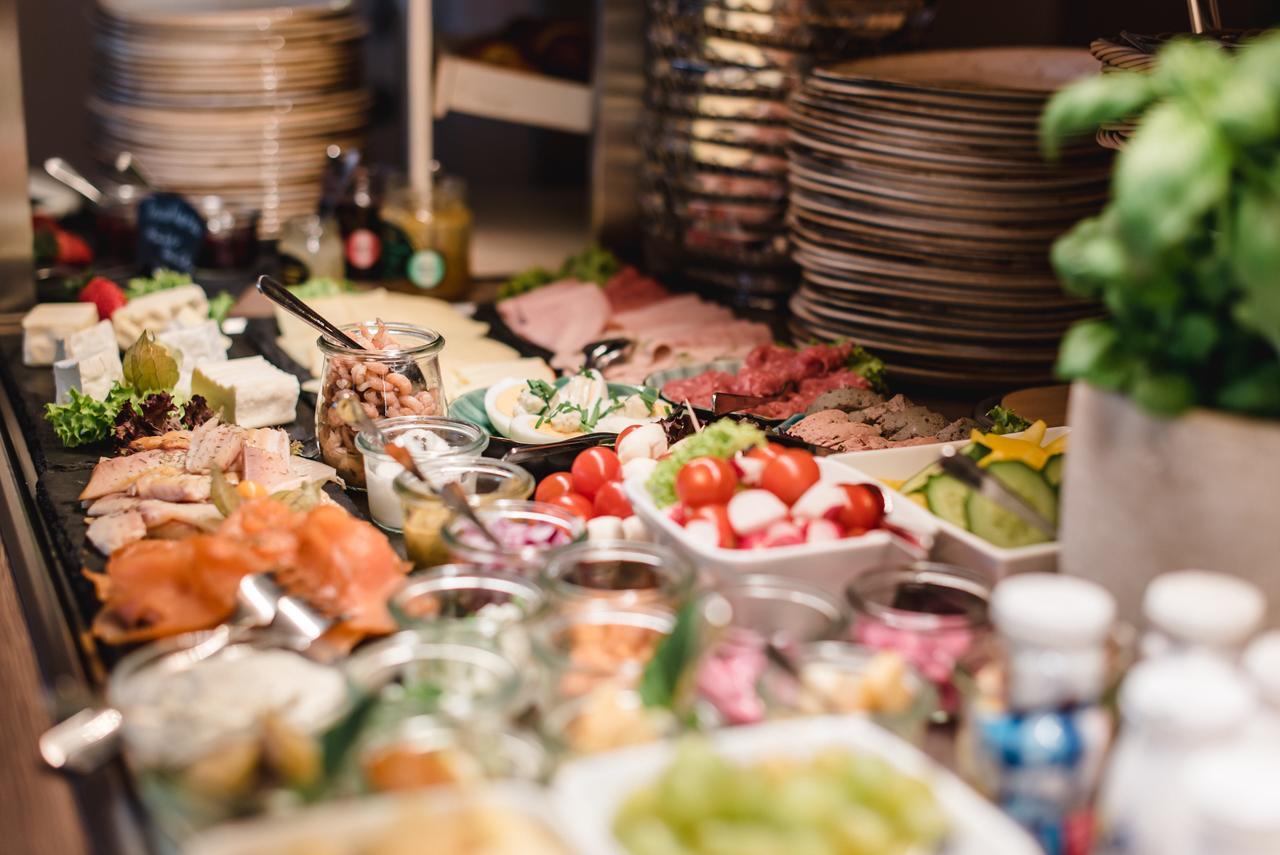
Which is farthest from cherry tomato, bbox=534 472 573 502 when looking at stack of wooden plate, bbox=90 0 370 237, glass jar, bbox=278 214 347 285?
stack of wooden plate, bbox=90 0 370 237

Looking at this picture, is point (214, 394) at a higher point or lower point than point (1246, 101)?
lower

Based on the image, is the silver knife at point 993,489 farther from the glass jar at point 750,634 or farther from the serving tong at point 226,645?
the serving tong at point 226,645

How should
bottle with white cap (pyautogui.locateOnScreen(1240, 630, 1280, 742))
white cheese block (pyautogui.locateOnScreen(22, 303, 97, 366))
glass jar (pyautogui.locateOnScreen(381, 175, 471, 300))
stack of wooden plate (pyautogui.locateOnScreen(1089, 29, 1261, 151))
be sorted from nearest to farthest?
1. bottle with white cap (pyautogui.locateOnScreen(1240, 630, 1280, 742))
2. stack of wooden plate (pyautogui.locateOnScreen(1089, 29, 1261, 151))
3. white cheese block (pyautogui.locateOnScreen(22, 303, 97, 366))
4. glass jar (pyautogui.locateOnScreen(381, 175, 471, 300))

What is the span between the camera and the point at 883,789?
93 centimetres

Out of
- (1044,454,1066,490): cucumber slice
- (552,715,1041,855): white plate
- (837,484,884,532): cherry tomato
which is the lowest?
(552,715,1041,855): white plate

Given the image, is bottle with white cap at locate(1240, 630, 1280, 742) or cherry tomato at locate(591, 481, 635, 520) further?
cherry tomato at locate(591, 481, 635, 520)

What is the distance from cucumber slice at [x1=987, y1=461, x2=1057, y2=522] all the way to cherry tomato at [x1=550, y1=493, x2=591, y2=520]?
0.45 meters

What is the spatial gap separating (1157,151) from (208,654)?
2.89ft

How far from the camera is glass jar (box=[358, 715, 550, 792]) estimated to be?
1.01 meters

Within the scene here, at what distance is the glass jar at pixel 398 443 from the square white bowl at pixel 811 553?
0.93 feet

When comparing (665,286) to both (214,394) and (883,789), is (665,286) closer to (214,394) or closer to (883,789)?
(214,394)

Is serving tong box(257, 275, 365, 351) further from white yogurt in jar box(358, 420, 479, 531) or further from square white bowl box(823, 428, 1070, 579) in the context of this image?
square white bowl box(823, 428, 1070, 579)

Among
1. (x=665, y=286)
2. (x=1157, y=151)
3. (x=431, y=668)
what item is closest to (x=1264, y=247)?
(x=1157, y=151)

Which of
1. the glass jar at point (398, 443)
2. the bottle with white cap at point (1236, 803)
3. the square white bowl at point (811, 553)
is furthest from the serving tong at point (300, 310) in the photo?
the bottle with white cap at point (1236, 803)
